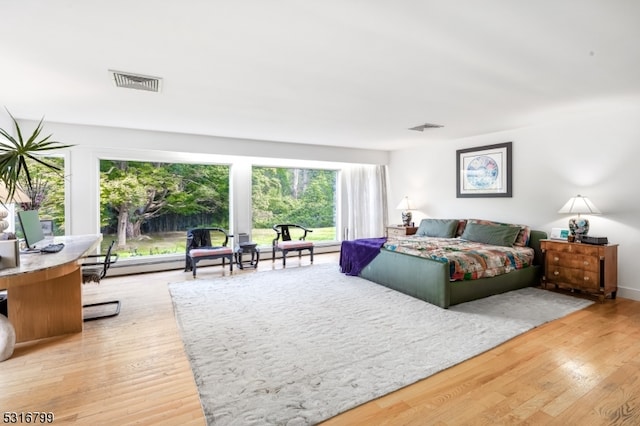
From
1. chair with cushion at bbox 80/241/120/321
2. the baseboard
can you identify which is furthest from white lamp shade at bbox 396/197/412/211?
chair with cushion at bbox 80/241/120/321

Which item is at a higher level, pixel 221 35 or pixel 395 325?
pixel 221 35

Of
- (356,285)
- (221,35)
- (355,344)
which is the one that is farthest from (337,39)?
(356,285)

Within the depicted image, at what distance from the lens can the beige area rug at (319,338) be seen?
6.61 feet

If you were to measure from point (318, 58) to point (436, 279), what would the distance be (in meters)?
2.62

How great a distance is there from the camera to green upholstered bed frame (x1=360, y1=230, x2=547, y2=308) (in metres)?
3.63

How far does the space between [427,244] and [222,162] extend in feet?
13.0

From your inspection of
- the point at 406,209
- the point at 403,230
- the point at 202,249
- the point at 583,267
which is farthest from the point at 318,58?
the point at 406,209

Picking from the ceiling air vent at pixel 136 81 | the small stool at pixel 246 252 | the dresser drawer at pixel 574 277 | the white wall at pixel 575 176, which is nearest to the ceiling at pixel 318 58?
the ceiling air vent at pixel 136 81

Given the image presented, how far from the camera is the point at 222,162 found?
6129mm

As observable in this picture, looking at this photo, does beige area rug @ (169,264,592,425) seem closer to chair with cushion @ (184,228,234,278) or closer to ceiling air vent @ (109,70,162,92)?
chair with cushion @ (184,228,234,278)

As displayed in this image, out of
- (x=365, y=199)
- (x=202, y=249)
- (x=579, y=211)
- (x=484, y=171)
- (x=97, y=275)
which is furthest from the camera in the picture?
(x=365, y=199)

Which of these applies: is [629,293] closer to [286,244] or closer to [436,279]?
[436,279]

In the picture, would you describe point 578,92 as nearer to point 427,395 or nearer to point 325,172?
point 427,395

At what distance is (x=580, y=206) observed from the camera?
13.0 ft
